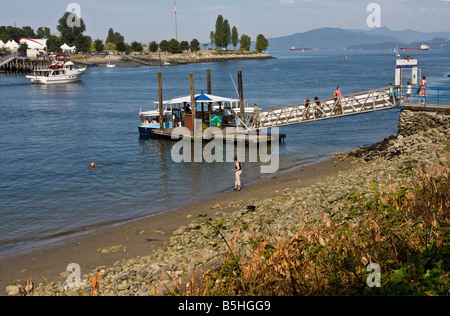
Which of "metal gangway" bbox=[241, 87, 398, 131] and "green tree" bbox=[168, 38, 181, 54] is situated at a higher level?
"green tree" bbox=[168, 38, 181, 54]

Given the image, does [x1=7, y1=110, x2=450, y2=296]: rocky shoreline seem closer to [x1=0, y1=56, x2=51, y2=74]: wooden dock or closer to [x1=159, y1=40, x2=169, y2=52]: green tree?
[x1=0, y1=56, x2=51, y2=74]: wooden dock

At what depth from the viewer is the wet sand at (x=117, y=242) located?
12.4m

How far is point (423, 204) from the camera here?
856 centimetres

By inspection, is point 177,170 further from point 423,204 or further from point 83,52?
point 83,52

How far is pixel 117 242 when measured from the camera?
561 inches

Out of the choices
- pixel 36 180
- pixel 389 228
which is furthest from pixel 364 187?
pixel 36 180

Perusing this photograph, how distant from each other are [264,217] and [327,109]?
14.5 m

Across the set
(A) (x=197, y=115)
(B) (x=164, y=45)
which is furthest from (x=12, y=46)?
(A) (x=197, y=115)

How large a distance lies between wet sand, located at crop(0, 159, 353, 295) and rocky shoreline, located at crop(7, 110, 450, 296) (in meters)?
0.50

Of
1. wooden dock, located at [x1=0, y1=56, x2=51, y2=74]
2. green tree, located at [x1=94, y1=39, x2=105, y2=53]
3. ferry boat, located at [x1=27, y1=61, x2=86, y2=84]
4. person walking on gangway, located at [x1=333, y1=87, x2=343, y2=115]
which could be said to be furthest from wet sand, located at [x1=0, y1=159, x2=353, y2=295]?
green tree, located at [x1=94, y1=39, x2=105, y2=53]

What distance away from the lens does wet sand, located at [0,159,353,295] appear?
1239 centimetres

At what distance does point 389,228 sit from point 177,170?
18.1 metres

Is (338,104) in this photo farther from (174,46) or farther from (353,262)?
(174,46)

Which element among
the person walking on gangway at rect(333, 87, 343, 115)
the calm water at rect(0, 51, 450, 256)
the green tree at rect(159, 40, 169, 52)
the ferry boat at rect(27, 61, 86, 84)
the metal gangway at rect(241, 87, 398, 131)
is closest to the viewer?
the calm water at rect(0, 51, 450, 256)
